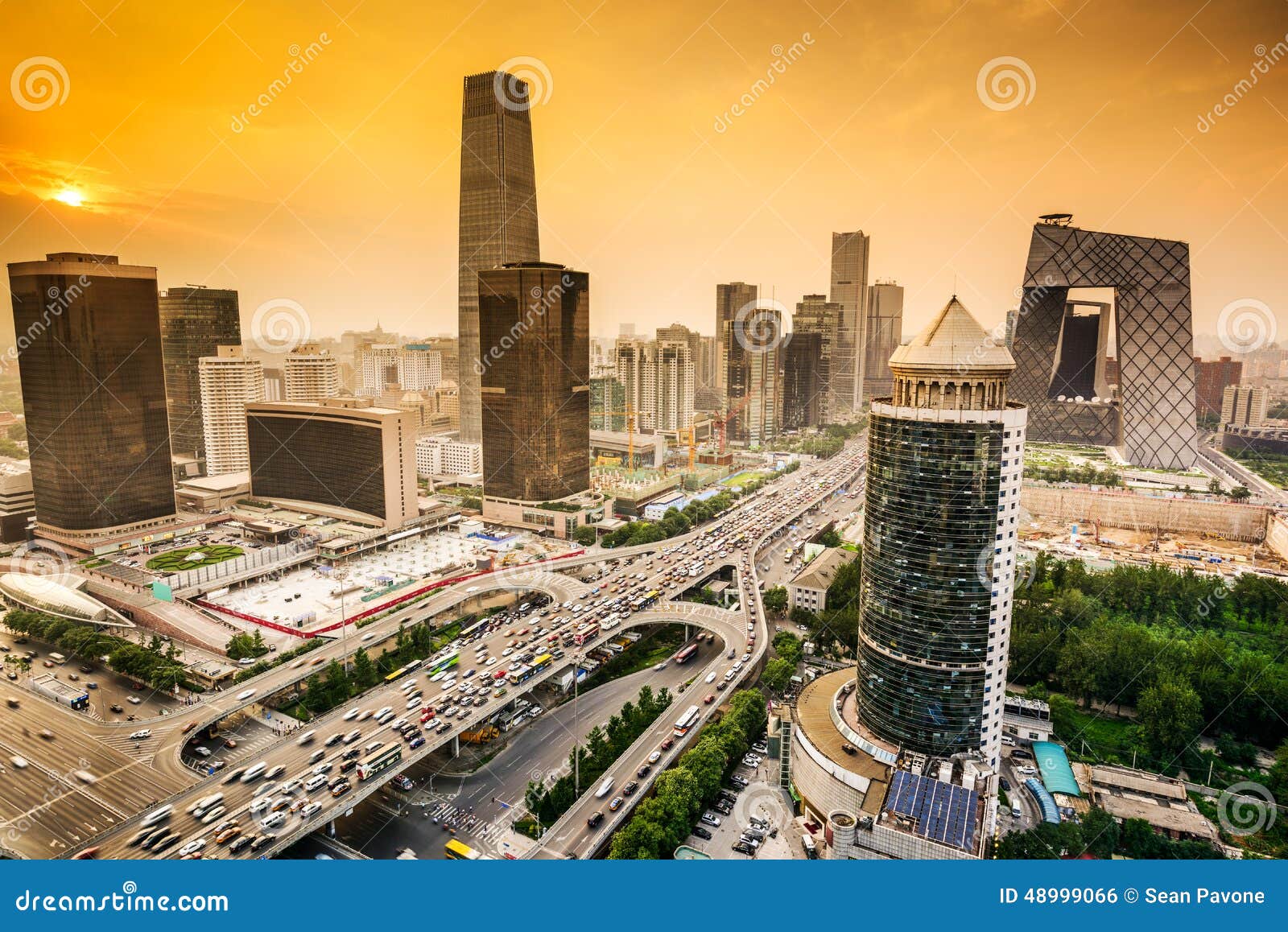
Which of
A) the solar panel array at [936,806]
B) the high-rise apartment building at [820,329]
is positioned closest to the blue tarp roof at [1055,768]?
the solar panel array at [936,806]

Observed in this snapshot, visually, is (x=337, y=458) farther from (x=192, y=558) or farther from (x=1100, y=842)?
(x=1100, y=842)

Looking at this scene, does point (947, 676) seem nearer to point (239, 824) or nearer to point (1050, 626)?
point (1050, 626)

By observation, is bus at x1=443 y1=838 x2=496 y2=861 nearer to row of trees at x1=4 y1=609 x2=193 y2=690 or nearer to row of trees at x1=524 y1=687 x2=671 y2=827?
row of trees at x1=524 y1=687 x2=671 y2=827

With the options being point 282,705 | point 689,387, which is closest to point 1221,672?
point 282,705

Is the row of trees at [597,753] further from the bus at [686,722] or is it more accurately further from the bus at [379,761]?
the bus at [379,761]

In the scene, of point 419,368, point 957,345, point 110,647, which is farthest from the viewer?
point 419,368

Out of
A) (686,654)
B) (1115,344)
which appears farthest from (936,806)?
(1115,344)

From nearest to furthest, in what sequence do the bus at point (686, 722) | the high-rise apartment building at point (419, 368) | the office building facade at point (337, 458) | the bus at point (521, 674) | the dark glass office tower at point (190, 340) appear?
the bus at point (686, 722) < the bus at point (521, 674) < the office building facade at point (337, 458) < the dark glass office tower at point (190, 340) < the high-rise apartment building at point (419, 368)
